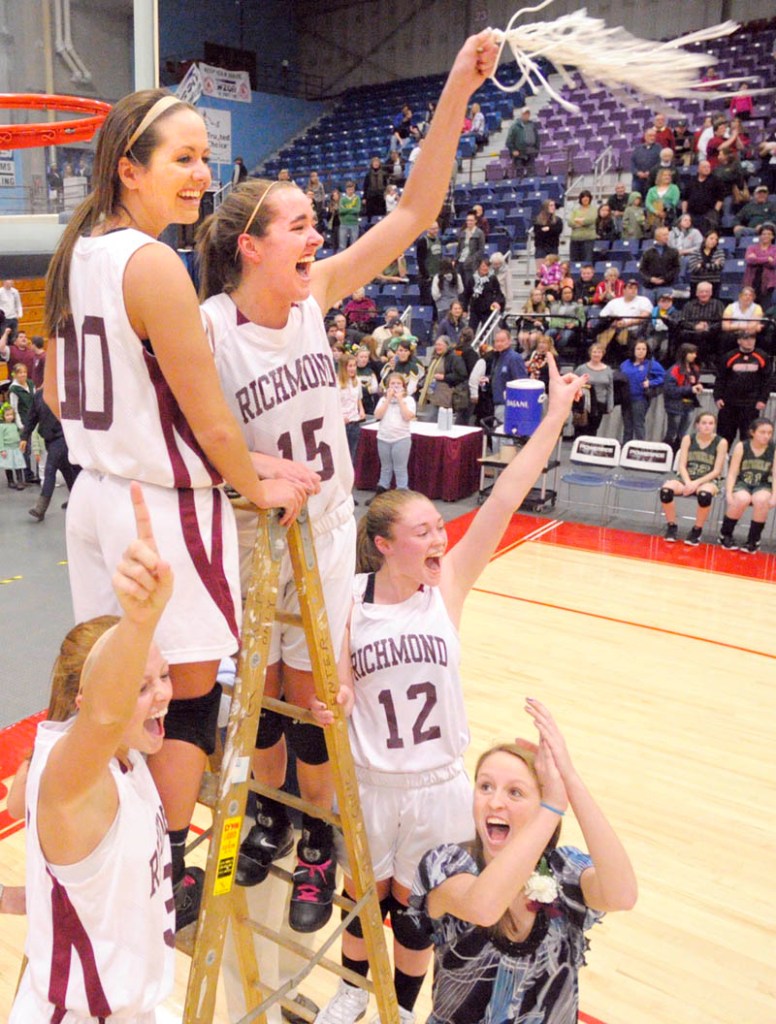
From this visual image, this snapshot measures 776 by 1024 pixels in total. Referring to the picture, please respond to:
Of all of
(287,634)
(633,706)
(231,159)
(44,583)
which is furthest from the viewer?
(231,159)

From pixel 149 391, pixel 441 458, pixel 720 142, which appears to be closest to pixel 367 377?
pixel 441 458

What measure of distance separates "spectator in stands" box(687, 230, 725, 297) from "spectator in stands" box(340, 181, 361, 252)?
6.63 metres

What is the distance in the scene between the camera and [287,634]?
87.9 inches

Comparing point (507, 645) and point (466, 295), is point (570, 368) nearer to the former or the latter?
point (466, 295)

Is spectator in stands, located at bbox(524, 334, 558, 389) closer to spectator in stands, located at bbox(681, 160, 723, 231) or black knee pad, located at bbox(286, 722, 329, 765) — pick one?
spectator in stands, located at bbox(681, 160, 723, 231)

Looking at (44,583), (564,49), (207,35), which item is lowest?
(44,583)

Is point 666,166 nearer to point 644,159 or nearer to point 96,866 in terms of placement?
point 644,159

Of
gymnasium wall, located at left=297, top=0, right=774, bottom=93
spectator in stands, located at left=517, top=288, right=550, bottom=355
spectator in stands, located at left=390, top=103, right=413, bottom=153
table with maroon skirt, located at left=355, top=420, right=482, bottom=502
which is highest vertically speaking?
gymnasium wall, located at left=297, top=0, right=774, bottom=93

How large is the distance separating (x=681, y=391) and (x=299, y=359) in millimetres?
8742

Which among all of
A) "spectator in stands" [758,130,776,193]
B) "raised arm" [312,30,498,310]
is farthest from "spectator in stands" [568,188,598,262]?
"raised arm" [312,30,498,310]

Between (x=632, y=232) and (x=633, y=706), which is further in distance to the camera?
(x=632, y=232)

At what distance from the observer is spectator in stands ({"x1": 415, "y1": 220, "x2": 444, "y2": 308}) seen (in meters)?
14.3

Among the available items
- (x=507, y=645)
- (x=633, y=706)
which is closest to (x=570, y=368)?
(x=507, y=645)

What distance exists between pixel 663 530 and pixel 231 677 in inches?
287
